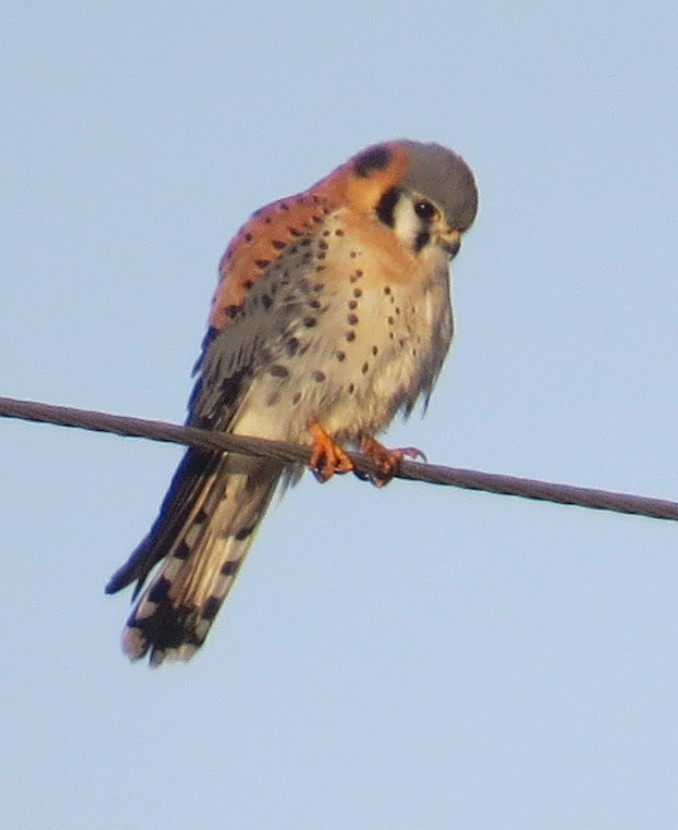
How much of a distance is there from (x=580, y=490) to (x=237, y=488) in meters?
2.22

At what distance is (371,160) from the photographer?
21.0 feet

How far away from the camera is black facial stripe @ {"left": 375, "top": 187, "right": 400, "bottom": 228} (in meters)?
6.18

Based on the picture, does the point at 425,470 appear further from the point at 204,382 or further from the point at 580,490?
the point at 204,382

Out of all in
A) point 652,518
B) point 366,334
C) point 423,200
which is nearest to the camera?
point 652,518

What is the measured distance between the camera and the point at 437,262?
20.1 feet

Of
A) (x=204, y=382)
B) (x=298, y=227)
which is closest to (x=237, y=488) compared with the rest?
(x=204, y=382)

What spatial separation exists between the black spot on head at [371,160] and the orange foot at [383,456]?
0.91 metres

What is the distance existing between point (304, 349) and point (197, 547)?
76cm

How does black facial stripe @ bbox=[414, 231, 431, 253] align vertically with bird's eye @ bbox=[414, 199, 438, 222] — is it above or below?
below

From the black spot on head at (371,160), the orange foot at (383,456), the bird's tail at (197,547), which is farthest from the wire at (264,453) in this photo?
the black spot on head at (371,160)

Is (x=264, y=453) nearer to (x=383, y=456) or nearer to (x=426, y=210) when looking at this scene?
Result: (x=383, y=456)

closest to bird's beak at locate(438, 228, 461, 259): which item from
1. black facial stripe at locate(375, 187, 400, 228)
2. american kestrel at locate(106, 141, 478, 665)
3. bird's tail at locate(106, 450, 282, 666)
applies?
american kestrel at locate(106, 141, 478, 665)

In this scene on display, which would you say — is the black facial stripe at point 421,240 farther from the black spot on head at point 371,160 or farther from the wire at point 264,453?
the wire at point 264,453

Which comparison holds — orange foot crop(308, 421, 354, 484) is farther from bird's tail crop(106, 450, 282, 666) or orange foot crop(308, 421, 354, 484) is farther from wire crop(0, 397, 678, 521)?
wire crop(0, 397, 678, 521)
